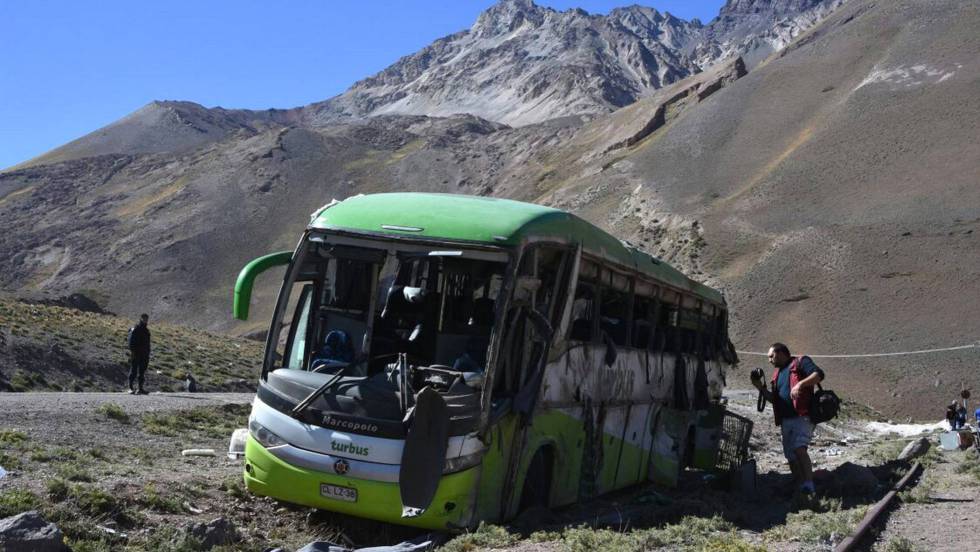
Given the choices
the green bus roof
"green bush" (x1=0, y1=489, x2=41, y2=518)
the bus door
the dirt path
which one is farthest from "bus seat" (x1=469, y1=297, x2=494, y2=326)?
"green bush" (x1=0, y1=489, x2=41, y2=518)

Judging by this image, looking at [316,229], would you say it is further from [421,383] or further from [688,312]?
[688,312]

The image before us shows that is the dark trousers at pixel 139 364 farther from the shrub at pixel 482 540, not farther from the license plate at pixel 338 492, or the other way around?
the shrub at pixel 482 540

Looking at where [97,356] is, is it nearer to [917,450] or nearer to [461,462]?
[917,450]

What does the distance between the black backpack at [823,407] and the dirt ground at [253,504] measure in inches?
37.4

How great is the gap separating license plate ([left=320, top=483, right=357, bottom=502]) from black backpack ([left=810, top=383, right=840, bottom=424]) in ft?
18.7

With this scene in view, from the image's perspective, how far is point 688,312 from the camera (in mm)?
15977

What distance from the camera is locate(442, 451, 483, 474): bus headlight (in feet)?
27.2

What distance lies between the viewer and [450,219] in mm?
9406

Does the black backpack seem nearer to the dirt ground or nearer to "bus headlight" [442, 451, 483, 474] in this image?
the dirt ground

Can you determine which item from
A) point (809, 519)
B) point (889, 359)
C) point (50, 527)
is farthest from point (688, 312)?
point (889, 359)

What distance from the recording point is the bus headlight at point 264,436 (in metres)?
8.78

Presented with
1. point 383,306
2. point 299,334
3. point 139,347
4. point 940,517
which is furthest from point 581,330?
point 139,347

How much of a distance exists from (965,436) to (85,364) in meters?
21.6

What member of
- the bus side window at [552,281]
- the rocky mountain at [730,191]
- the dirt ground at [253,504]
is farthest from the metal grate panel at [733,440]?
the rocky mountain at [730,191]
